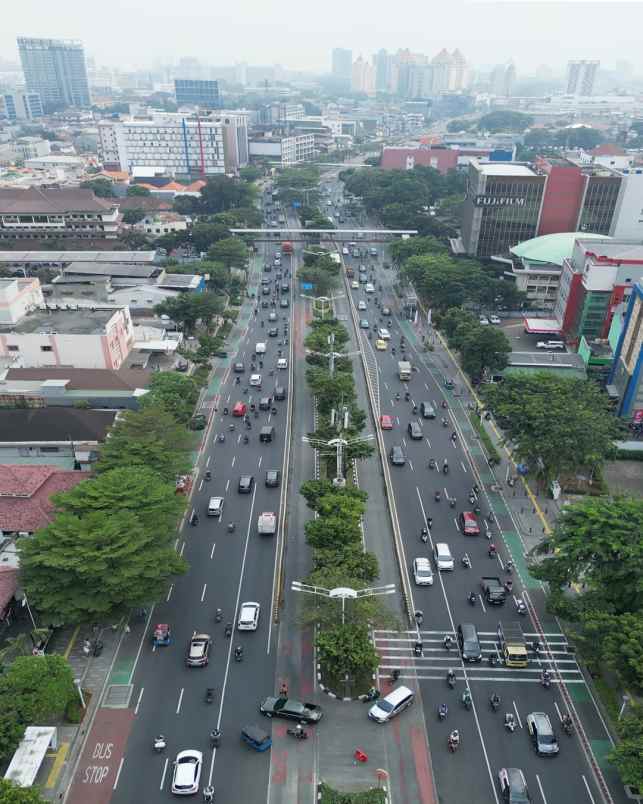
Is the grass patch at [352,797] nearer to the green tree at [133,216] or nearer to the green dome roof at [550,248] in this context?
the green dome roof at [550,248]

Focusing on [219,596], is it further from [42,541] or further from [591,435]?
[591,435]

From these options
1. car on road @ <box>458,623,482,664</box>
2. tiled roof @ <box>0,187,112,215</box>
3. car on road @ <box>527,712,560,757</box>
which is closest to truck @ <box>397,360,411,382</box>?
car on road @ <box>458,623,482,664</box>

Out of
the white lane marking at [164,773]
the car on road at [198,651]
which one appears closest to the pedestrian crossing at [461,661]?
the car on road at [198,651]

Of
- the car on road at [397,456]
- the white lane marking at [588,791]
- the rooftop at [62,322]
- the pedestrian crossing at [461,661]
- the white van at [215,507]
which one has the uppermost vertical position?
the rooftop at [62,322]

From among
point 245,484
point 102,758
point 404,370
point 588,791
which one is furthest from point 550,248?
point 102,758

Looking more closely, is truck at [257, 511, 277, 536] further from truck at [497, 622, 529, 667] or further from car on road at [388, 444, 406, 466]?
truck at [497, 622, 529, 667]

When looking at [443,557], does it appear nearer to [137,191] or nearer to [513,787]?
[513,787]
